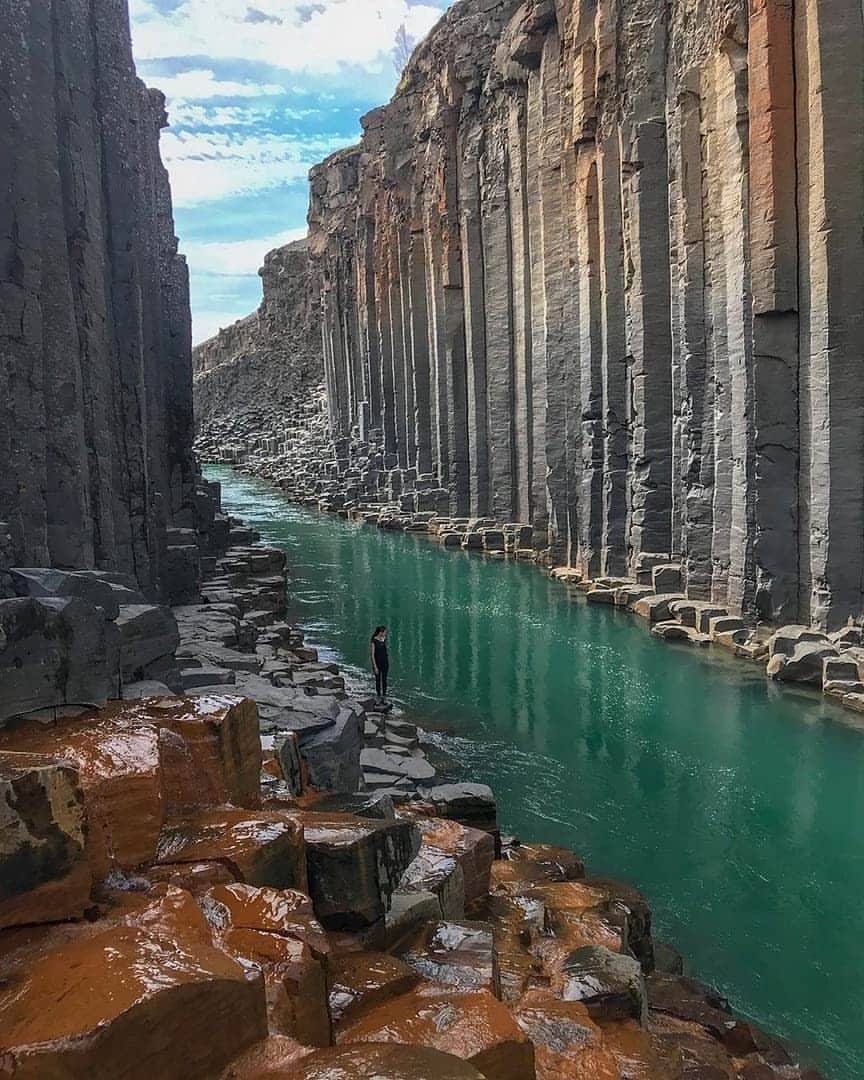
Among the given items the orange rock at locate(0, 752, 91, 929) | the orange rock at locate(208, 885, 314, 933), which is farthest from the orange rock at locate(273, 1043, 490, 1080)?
the orange rock at locate(0, 752, 91, 929)

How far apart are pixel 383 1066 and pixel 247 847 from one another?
4.77 feet

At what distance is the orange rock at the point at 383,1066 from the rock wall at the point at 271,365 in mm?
69360

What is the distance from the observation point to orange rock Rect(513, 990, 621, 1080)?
155 inches

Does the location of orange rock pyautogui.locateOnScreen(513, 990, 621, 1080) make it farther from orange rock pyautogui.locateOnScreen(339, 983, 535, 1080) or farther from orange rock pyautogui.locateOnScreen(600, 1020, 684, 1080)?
orange rock pyautogui.locateOnScreen(339, 983, 535, 1080)

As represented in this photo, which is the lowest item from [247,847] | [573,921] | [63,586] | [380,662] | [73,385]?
[573,921]

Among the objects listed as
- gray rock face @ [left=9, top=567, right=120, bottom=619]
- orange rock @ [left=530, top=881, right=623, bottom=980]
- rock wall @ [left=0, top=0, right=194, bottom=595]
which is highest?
rock wall @ [left=0, top=0, right=194, bottom=595]

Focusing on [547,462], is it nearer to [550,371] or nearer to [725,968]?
[550,371]

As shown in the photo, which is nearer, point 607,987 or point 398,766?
point 607,987

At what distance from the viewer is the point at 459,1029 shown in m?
3.36

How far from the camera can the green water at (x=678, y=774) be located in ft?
21.6

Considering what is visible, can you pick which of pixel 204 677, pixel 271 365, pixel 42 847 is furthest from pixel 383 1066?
pixel 271 365

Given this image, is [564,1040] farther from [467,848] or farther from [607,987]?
Result: [467,848]

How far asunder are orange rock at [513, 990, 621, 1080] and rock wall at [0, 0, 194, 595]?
204 inches

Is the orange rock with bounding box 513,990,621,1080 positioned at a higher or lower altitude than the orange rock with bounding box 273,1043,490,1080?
lower
